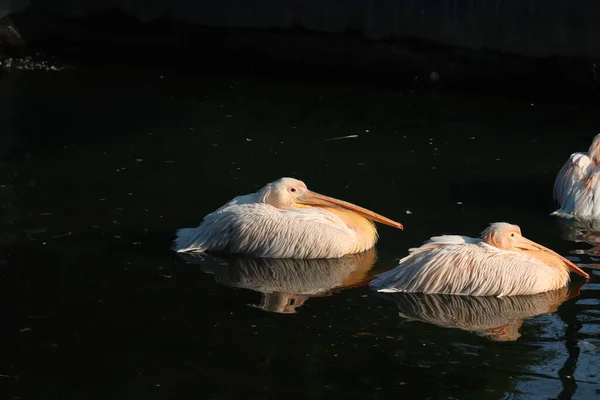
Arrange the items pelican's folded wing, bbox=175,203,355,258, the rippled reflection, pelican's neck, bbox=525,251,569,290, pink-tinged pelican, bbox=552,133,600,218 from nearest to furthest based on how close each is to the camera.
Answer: the rippled reflection < pelican's neck, bbox=525,251,569,290 < pelican's folded wing, bbox=175,203,355,258 < pink-tinged pelican, bbox=552,133,600,218

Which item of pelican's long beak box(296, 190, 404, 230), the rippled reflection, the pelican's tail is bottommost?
the rippled reflection

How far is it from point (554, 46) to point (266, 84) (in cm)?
288

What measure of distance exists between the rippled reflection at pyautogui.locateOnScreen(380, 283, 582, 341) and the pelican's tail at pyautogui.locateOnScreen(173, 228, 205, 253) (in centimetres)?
132

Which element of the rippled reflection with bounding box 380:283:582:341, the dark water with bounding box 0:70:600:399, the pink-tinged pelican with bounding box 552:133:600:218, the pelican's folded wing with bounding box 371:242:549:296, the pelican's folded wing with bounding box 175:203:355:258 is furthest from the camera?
the pink-tinged pelican with bounding box 552:133:600:218

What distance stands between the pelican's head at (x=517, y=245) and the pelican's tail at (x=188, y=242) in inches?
70.3

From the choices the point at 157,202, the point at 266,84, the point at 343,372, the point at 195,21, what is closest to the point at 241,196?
the point at 157,202

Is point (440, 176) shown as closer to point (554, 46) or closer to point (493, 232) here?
point (493, 232)

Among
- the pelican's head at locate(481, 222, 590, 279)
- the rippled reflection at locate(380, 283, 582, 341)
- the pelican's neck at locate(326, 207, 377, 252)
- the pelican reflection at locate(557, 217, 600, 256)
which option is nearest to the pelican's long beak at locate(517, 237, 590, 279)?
the pelican's head at locate(481, 222, 590, 279)

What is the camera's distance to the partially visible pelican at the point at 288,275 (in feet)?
21.7

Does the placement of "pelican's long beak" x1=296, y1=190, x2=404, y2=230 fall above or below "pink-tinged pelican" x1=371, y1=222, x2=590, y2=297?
above

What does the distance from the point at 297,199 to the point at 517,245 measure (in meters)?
1.50

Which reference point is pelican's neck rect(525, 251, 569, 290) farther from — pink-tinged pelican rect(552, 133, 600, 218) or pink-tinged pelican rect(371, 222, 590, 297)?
pink-tinged pelican rect(552, 133, 600, 218)

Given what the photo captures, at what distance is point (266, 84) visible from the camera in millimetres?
11820

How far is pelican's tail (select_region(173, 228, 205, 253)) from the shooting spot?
725 cm
